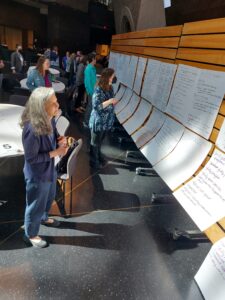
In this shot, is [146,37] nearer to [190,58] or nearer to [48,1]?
[190,58]

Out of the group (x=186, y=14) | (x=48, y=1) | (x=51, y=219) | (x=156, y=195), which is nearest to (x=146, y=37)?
(x=186, y=14)

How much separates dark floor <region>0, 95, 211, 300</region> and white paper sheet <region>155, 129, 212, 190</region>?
0.74 m

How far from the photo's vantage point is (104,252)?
93.7 inches

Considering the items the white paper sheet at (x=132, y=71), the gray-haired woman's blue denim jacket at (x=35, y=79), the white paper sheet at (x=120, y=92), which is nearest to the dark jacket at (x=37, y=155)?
the gray-haired woman's blue denim jacket at (x=35, y=79)

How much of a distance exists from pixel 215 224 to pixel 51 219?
1677mm

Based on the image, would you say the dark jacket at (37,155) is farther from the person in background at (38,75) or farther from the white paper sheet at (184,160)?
the person in background at (38,75)

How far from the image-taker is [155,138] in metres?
3.10

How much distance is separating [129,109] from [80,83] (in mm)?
2522

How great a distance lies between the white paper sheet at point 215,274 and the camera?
66.2 inches

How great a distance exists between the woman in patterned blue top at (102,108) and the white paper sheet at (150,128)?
19.5 inches

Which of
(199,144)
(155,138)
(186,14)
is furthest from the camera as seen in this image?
(186,14)

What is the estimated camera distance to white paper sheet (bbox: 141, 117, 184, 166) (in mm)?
2651

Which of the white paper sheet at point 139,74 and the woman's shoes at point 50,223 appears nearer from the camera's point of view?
the woman's shoes at point 50,223

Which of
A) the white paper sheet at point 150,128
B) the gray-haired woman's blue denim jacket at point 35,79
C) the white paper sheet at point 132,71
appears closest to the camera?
the white paper sheet at point 150,128
